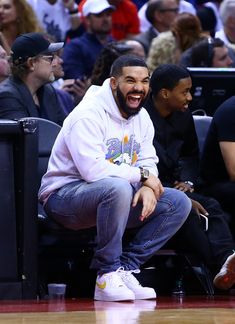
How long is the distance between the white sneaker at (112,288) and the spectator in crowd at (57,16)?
583cm

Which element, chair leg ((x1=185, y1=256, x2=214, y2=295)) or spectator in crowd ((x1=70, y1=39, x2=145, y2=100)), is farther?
spectator in crowd ((x1=70, y1=39, x2=145, y2=100))

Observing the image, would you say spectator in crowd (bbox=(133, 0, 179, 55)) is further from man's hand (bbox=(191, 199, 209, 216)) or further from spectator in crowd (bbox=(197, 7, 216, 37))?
man's hand (bbox=(191, 199, 209, 216))

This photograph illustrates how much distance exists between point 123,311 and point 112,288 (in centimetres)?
63

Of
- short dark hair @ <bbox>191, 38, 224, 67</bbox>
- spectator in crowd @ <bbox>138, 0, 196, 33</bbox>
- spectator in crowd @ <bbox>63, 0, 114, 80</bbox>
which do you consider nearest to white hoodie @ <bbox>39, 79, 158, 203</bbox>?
short dark hair @ <bbox>191, 38, 224, 67</bbox>

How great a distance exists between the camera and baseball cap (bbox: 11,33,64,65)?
28.6 ft

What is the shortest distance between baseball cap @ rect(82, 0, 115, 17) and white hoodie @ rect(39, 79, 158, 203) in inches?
199

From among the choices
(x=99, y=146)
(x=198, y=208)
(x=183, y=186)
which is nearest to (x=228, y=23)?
(x=183, y=186)

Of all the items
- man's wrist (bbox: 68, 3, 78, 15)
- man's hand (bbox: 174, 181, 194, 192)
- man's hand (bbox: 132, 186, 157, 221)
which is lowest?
man's hand (bbox: 174, 181, 194, 192)

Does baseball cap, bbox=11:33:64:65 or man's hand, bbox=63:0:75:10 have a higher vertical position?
baseball cap, bbox=11:33:64:65

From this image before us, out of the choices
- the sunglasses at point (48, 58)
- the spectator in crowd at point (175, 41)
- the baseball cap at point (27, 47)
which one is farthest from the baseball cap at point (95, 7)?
the baseball cap at point (27, 47)

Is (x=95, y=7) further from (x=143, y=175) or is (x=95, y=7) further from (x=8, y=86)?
(x=143, y=175)

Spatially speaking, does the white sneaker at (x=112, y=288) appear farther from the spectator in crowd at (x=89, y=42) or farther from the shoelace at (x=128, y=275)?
the spectator in crowd at (x=89, y=42)

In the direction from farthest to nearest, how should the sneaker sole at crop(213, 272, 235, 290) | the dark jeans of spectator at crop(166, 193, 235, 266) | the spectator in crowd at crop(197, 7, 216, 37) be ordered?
the spectator in crowd at crop(197, 7, 216, 37) < the dark jeans of spectator at crop(166, 193, 235, 266) < the sneaker sole at crop(213, 272, 235, 290)

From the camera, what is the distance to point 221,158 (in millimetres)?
8703
